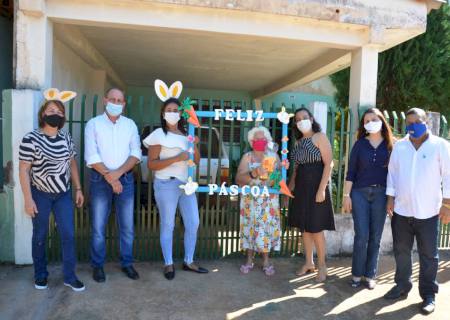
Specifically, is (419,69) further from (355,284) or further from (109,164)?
(109,164)

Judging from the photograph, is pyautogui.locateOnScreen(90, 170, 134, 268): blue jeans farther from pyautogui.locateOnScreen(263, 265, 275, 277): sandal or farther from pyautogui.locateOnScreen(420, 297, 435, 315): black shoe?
pyautogui.locateOnScreen(420, 297, 435, 315): black shoe

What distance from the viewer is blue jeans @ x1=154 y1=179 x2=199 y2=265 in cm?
419

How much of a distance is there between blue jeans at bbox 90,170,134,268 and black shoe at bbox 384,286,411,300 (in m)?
2.69

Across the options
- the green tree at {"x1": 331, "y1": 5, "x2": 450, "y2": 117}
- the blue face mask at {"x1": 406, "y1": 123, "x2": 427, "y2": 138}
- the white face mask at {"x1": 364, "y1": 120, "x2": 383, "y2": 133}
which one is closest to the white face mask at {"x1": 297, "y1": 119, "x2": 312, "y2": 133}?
the white face mask at {"x1": 364, "y1": 120, "x2": 383, "y2": 133}

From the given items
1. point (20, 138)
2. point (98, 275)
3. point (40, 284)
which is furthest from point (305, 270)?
point (20, 138)

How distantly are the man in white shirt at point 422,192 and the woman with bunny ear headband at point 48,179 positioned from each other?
3.10m

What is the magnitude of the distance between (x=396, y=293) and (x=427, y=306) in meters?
0.33

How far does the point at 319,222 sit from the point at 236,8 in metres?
2.68

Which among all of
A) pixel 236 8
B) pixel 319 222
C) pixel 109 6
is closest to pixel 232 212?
pixel 319 222

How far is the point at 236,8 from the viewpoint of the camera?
4.83m

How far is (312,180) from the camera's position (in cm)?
427

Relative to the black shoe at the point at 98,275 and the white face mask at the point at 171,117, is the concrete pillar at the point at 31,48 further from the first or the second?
the black shoe at the point at 98,275

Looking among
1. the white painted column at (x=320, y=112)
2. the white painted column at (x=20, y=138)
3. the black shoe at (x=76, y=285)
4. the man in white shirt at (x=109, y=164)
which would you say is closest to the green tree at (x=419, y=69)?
the white painted column at (x=320, y=112)

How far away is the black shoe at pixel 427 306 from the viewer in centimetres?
368
